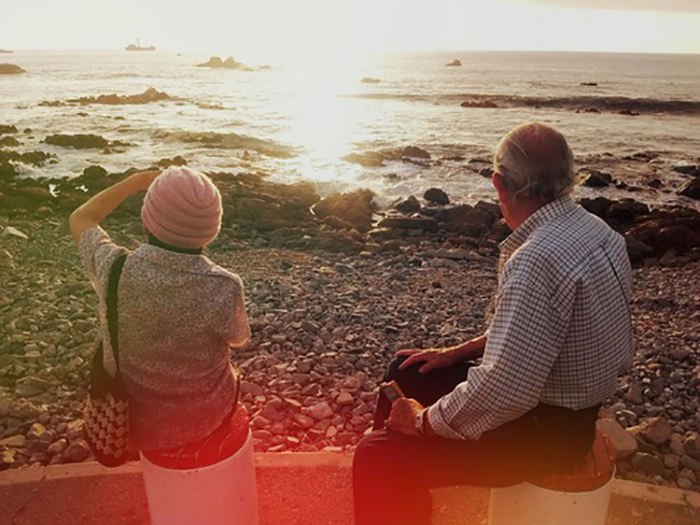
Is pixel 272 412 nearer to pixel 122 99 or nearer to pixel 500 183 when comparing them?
pixel 500 183

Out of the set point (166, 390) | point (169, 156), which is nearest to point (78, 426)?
point (166, 390)

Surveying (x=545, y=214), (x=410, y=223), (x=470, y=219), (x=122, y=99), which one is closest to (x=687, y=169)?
(x=470, y=219)

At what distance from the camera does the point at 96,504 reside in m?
3.26

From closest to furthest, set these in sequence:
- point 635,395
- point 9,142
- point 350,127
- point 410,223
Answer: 1. point 635,395
2. point 410,223
3. point 9,142
4. point 350,127

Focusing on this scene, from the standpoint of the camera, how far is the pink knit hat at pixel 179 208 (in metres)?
2.13

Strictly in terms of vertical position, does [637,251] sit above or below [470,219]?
below

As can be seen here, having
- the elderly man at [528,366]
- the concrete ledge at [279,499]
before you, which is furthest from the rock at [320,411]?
the elderly man at [528,366]

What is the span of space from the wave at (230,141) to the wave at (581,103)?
74.5 feet

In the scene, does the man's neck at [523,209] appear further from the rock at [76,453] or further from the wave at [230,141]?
the wave at [230,141]

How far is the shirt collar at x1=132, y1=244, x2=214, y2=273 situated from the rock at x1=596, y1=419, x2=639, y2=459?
114 inches

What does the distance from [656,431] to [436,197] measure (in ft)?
36.4

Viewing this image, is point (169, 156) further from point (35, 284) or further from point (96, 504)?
point (96, 504)

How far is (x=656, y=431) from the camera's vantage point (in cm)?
420

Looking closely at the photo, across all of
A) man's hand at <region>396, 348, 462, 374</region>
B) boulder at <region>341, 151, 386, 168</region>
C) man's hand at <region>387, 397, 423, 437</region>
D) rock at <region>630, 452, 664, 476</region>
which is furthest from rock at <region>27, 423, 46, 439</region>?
boulder at <region>341, 151, 386, 168</region>
